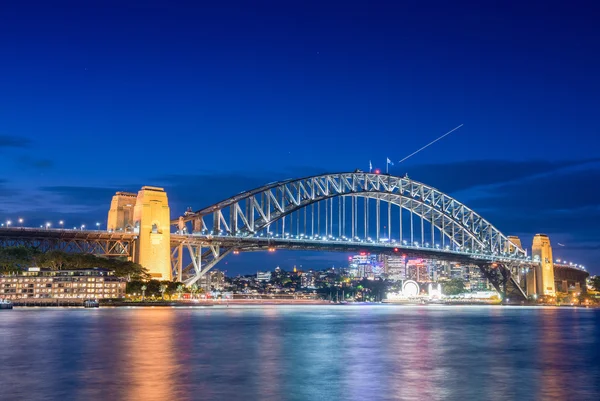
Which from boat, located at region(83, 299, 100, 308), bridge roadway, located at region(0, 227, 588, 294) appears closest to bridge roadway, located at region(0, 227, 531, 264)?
bridge roadway, located at region(0, 227, 588, 294)

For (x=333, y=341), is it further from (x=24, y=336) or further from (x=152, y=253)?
(x=152, y=253)

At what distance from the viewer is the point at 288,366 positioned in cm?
2234

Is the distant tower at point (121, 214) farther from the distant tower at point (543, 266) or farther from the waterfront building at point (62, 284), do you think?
the distant tower at point (543, 266)

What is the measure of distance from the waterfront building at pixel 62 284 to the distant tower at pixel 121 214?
5601 millimetres

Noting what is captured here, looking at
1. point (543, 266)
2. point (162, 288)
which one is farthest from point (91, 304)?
point (543, 266)

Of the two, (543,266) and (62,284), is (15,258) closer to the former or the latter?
(62,284)

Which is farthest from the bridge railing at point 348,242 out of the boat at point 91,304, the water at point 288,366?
the water at point 288,366

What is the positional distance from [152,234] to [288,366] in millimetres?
56032

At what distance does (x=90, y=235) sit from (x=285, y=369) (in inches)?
2196

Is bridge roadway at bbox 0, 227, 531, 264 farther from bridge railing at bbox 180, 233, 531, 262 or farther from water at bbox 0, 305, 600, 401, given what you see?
water at bbox 0, 305, 600, 401

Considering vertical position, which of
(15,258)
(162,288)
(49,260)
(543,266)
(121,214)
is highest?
(121,214)

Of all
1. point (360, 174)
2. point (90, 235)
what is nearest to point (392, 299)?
point (360, 174)

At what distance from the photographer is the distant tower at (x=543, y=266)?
4695 inches

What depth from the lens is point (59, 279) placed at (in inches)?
3164
